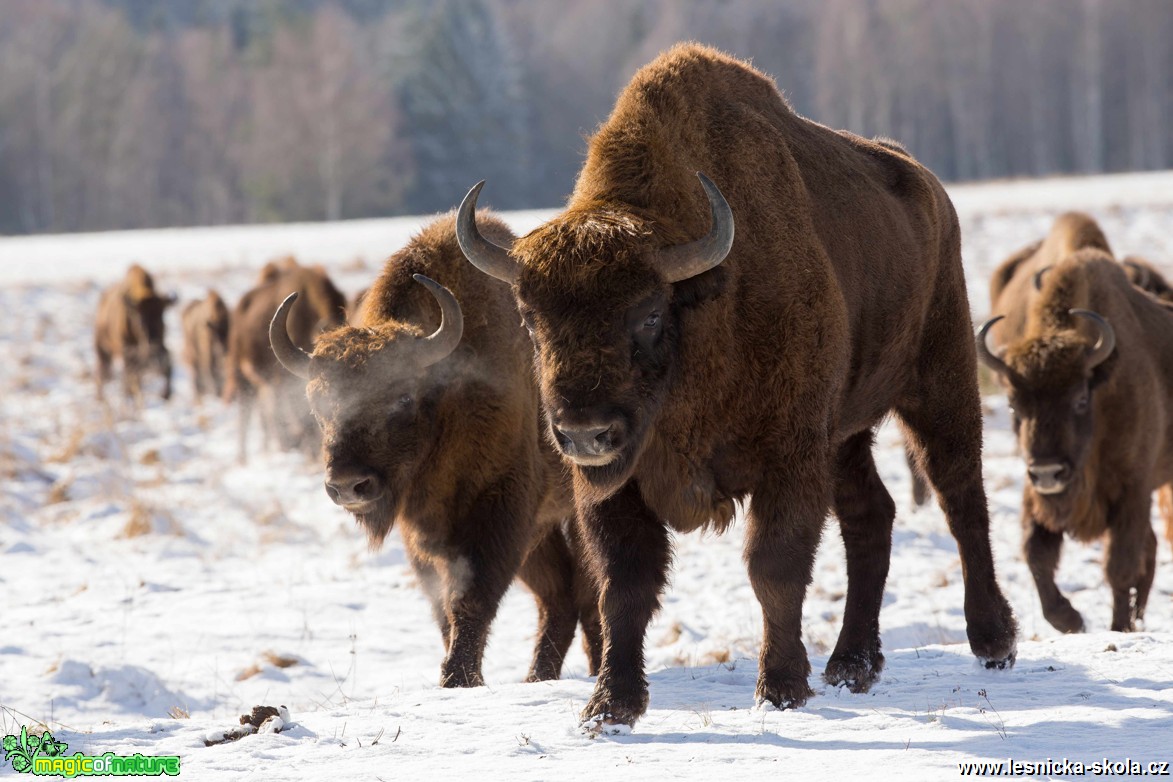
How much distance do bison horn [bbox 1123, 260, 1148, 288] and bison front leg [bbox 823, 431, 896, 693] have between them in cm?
631

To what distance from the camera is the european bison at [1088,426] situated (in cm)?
773

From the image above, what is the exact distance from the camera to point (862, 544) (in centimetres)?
565

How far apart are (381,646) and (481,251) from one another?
3862 millimetres

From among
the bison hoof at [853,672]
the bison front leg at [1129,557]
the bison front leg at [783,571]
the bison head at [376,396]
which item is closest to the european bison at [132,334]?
the bison head at [376,396]

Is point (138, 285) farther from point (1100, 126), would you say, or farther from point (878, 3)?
point (878, 3)

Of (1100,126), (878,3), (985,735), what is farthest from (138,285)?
(878,3)

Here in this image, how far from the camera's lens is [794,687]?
446 centimetres

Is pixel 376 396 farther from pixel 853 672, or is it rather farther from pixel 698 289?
pixel 853 672

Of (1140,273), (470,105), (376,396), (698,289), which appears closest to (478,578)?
(376,396)

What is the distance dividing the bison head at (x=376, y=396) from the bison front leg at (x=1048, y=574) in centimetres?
386

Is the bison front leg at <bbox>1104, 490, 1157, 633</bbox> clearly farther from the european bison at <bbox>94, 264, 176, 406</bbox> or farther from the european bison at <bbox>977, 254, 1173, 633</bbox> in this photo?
the european bison at <bbox>94, 264, 176, 406</bbox>

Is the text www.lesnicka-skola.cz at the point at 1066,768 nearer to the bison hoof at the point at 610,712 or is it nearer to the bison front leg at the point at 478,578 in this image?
the bison hoof at the point at 610,712

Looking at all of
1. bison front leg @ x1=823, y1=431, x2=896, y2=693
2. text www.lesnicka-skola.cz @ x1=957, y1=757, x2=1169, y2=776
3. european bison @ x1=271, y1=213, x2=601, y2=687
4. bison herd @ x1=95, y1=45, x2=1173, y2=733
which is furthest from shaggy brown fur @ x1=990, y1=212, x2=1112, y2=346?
text www.lesnicka-skola.cz @ x1=957, y1=757, x2=1169, y2=776

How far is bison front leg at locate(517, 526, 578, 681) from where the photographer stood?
6754 mm
